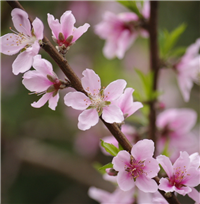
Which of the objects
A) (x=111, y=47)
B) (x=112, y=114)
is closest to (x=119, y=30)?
(x=111, y=47)

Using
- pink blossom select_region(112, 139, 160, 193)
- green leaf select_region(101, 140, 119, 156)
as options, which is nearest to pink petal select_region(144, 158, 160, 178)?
pink blossom select_region(112, 139, 160, 193)

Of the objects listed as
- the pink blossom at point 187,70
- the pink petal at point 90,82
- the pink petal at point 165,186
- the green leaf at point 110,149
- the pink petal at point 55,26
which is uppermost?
the pink petal at point 55,26

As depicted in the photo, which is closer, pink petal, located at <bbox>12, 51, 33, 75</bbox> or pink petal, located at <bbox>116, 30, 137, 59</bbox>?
pink petal, located at <bbox>12, 51, 33, 75</bbox>

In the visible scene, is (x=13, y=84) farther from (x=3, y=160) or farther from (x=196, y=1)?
(x=196, y=1)

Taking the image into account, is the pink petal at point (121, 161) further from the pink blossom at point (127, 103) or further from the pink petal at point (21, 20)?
the pink petal at point (21, 20)

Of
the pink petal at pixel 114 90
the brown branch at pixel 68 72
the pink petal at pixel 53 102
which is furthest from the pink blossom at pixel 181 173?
the pink petal at pixel 53 102

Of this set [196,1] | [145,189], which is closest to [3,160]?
[145,189]

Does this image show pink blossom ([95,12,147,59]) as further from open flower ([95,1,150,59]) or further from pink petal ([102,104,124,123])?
pink petal ([102,104,124,123])
